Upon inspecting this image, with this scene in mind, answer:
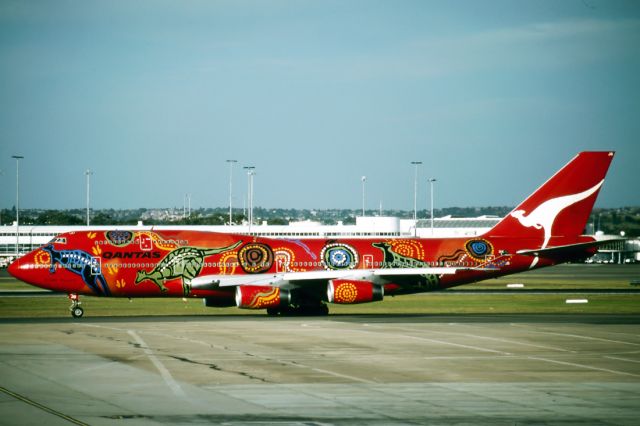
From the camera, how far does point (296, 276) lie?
4834 cm

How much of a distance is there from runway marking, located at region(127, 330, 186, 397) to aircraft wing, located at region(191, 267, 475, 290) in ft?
36.9

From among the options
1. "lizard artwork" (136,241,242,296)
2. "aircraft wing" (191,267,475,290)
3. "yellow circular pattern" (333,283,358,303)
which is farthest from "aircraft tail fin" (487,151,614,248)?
"lizard artwork" (136,241,242,296)

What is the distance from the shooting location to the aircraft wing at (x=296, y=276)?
48.1 metres

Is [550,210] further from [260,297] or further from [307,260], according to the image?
[260,297]

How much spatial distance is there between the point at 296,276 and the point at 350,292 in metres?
2.94

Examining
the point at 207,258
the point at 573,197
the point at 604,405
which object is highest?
the point at 573,197

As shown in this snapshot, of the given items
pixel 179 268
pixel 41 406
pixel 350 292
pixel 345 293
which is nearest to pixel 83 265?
pixel 179 268

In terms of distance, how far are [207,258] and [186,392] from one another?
25913 mm

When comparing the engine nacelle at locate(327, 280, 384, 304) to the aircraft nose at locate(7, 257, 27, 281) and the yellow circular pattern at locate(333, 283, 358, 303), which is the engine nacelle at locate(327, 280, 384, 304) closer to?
the yellow circular pattern at locate(333, 283, 358, 303)

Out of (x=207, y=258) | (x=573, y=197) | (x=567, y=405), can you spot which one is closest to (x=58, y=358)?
(x=567, y=405)

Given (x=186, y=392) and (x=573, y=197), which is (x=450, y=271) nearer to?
(x=573, y=197)

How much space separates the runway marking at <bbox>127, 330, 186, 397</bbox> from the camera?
23797mm

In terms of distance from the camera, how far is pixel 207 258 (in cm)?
4919

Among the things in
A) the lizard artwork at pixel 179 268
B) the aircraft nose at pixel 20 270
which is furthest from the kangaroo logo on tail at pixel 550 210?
the aircraft nose at pixel 20 270
